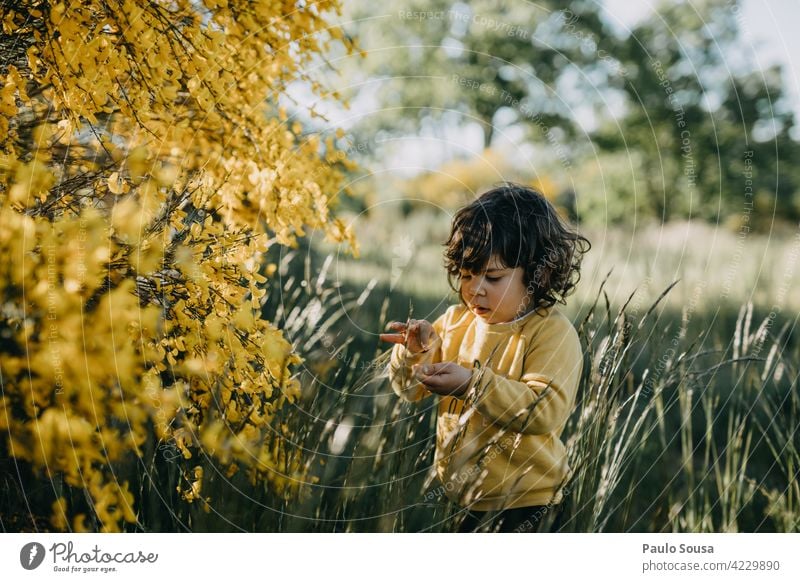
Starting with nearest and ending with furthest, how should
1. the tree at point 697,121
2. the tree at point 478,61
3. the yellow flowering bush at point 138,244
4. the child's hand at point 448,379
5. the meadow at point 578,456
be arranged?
the yellow flowering bush at point 138,244 → the child's hand at point 448,379 → the meadow at point 578,456 → the tree at point 478,61 → the tree at point 697,121

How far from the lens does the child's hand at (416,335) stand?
1582mm

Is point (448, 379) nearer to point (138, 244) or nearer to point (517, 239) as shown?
point (517, 239)

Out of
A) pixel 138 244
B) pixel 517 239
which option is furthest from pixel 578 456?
pixel 138 244

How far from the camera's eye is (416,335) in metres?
1.60

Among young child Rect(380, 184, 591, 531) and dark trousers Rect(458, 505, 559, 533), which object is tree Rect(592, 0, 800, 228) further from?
dark trousers Rect(458, 505, 559, 533)

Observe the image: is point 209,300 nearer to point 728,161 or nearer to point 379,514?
point 379,514

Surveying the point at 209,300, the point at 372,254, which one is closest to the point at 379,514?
the point at 209,300

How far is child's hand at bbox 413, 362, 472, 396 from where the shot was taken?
1.42m

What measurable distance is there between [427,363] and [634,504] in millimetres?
1103

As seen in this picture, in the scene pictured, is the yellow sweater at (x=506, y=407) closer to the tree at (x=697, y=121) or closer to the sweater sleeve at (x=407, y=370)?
the sweater sleeve at (x=407, y=370)

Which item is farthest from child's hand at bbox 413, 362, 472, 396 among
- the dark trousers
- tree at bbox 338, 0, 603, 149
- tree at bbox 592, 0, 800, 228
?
tree at bbox 592, 0, 800, 228
